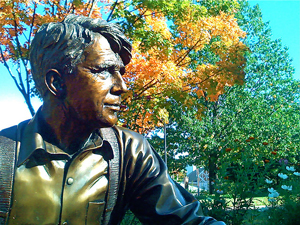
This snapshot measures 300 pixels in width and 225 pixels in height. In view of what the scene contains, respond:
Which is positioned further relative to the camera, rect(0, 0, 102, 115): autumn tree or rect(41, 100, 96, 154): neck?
rect(0, 0, 102, 115): autumn tree

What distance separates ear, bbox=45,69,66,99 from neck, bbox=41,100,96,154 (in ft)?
0.17

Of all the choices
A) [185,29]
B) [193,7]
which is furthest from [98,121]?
[185,29]

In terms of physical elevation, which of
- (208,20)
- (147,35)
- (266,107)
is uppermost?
(208,20)

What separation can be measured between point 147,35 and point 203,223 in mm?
5673

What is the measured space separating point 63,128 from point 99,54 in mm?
353

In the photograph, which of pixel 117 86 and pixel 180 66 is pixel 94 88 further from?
pixel 180 66

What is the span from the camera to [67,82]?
4.29 ft

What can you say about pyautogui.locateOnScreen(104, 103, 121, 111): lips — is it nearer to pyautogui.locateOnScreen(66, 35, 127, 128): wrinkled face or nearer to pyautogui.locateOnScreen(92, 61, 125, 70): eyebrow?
pyautogui.locateOnScreen(66, 35, 127, 128): wrinkled face

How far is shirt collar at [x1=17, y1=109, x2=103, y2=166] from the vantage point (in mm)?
1237

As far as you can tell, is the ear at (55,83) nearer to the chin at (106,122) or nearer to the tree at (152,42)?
the chin at (106,122)

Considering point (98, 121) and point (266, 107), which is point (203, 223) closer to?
point (98, 121)

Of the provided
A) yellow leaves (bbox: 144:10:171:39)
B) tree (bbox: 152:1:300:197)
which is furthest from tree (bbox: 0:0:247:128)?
tree (bbox: 152:1:300:197)

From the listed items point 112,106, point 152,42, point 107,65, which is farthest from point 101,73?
point 152,42

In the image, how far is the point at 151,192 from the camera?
1.43m
